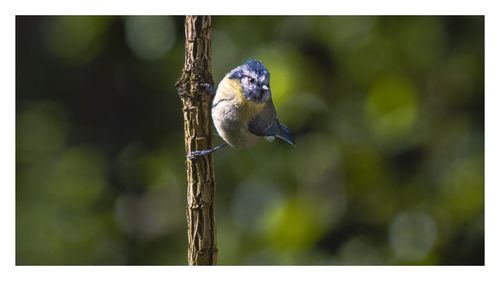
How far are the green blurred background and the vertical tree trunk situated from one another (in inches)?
20.8

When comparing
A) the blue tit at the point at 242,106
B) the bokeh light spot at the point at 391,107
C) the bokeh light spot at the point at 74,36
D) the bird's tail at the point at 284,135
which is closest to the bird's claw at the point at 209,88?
the blue tit at the point at 242,106

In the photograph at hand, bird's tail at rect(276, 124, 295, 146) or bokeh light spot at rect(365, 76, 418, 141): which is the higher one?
bokeh light spot at rect(365, 76, 418, 141)

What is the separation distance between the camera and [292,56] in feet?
8.00

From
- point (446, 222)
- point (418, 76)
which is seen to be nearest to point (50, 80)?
point (418, 76)

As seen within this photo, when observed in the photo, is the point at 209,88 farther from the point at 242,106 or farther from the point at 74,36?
the point at 74,36

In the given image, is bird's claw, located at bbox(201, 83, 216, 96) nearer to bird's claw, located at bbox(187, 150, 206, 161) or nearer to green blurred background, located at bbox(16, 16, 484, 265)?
bird's claw, located at bbox(187, 150, 206, 161)

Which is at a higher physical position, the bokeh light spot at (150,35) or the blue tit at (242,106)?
the bokeh light spot at (150,35)

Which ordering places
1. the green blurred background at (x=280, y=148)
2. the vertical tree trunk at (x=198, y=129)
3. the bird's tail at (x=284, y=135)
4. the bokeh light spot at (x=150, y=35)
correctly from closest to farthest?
the vertical tree trunk at (x=198, y=129), the bird's tail at (x=284, y=135), the bokeh light spot at (x=150, y=35), the green blurred background at (x=280, y=148)

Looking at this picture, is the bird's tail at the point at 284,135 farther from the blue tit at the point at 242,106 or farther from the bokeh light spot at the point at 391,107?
the bokeh light spot at the point at 391,107

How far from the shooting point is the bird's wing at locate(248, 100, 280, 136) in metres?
1.79

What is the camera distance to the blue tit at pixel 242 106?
175 cm

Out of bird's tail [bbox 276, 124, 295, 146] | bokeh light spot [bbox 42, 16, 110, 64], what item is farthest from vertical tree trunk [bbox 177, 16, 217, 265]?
bokeh light spot [bbox 42, 16, 110, 64]

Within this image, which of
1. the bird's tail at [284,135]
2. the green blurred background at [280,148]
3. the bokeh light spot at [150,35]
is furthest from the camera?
the green blurred background at [280,148]

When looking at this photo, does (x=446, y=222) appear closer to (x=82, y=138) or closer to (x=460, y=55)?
(x=460, y=55)
